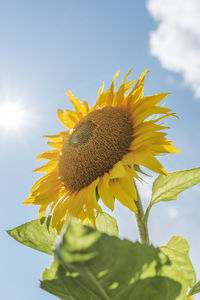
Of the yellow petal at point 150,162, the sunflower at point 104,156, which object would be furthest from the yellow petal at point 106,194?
the yellow petal at point 150,162

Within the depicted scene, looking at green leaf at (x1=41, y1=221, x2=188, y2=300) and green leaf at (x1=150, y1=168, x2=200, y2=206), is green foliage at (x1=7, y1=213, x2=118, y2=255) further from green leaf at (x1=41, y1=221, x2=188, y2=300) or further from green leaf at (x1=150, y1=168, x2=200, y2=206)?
green leaf at (x1=41, y1=221, x2=188, y2=300)

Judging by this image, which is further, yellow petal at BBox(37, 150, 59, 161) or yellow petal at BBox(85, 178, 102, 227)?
yellow petal at BBox(37, 150, 59, 161)

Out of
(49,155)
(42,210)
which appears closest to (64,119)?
(49,155)

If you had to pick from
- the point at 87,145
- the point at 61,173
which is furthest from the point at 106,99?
the point at 61,173

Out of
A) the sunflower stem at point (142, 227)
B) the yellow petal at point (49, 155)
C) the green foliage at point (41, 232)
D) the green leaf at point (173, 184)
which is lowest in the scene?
the sunflower stem at point (142, 227)

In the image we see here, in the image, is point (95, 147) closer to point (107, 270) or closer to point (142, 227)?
point (142, 227)

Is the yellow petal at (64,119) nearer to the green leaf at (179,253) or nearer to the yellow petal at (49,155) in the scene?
the yellow petal at (49,155)

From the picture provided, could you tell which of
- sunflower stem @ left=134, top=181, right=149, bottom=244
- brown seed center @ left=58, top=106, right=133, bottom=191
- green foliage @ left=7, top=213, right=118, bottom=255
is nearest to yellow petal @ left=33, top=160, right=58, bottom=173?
brown seed center @ left=58, top=106, right=133, bottom=191
